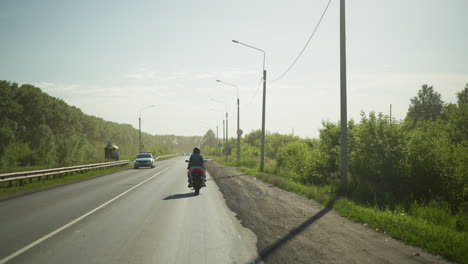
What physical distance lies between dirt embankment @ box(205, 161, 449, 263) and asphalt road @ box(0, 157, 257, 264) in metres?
0.44

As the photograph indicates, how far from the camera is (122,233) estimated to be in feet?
23.9

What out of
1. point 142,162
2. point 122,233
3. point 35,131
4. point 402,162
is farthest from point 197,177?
point 35,131

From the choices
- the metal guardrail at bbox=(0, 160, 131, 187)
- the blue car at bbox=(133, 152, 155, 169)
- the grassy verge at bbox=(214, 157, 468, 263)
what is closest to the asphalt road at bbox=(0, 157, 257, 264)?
the grassy verge at bbox=(214, 157, 468, 263)

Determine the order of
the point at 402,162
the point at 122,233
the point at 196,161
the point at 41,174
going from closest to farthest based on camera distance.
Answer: the point at 122,233 → the point at 402,162 → the point at 196,161 → the point at 41,174

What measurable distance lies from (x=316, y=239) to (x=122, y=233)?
411 centimetres

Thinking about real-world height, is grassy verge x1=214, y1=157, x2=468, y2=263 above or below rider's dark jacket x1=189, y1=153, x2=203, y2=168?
below

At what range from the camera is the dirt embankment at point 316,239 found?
5523 millimetres

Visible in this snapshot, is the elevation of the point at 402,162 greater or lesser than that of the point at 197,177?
greater

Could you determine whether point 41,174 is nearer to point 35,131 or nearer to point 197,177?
point 197,177

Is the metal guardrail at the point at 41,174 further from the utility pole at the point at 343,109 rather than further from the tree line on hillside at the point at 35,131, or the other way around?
the utility pole at the point at 343,109

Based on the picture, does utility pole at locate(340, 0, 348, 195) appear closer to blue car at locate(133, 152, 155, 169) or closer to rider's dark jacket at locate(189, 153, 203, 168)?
rider's dark jacket at locate(189, 153, 203, 168)

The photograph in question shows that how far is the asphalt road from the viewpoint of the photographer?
18.4 feet

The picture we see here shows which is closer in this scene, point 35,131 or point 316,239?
point 316,239

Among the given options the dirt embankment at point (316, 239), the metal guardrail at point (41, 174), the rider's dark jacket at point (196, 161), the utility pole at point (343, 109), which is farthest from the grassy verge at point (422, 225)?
the metal guardrail at point (41, 174)
